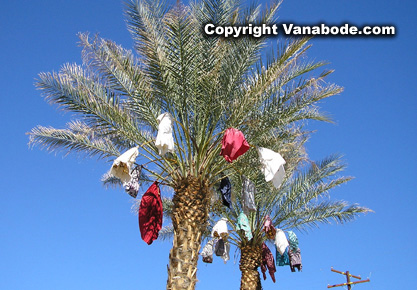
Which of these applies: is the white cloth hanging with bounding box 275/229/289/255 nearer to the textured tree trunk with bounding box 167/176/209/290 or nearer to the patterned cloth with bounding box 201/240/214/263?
the patterned cloth with bounding box 201/240/214/263

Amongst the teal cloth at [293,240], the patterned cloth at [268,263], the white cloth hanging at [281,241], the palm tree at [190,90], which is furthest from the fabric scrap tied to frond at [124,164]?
the patterned cloth at [268,263]

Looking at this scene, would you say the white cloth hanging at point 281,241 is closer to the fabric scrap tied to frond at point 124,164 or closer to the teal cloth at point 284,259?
the teal cloth at point 284,259

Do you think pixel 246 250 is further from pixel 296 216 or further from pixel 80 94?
pixel 80 94

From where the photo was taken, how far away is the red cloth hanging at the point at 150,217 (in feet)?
26.0

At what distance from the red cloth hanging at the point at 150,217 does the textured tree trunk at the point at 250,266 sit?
5.32 m

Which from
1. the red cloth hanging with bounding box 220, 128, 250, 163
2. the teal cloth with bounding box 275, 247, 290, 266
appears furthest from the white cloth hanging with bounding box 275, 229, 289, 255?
the red cloth hanging with bounding box 220, 128, 250, 163

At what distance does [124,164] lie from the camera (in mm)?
7621

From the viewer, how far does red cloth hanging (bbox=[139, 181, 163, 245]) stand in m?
7.94

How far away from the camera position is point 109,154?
9.31 m

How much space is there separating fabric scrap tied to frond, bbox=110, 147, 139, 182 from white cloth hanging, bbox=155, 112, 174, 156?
21.0 inches

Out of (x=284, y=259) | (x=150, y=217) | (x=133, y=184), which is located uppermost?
(x=284, y=259)

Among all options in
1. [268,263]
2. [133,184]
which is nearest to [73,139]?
[133,184]

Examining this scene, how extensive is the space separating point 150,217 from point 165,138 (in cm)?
149

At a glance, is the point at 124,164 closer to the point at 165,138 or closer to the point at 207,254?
the point at 165,138
